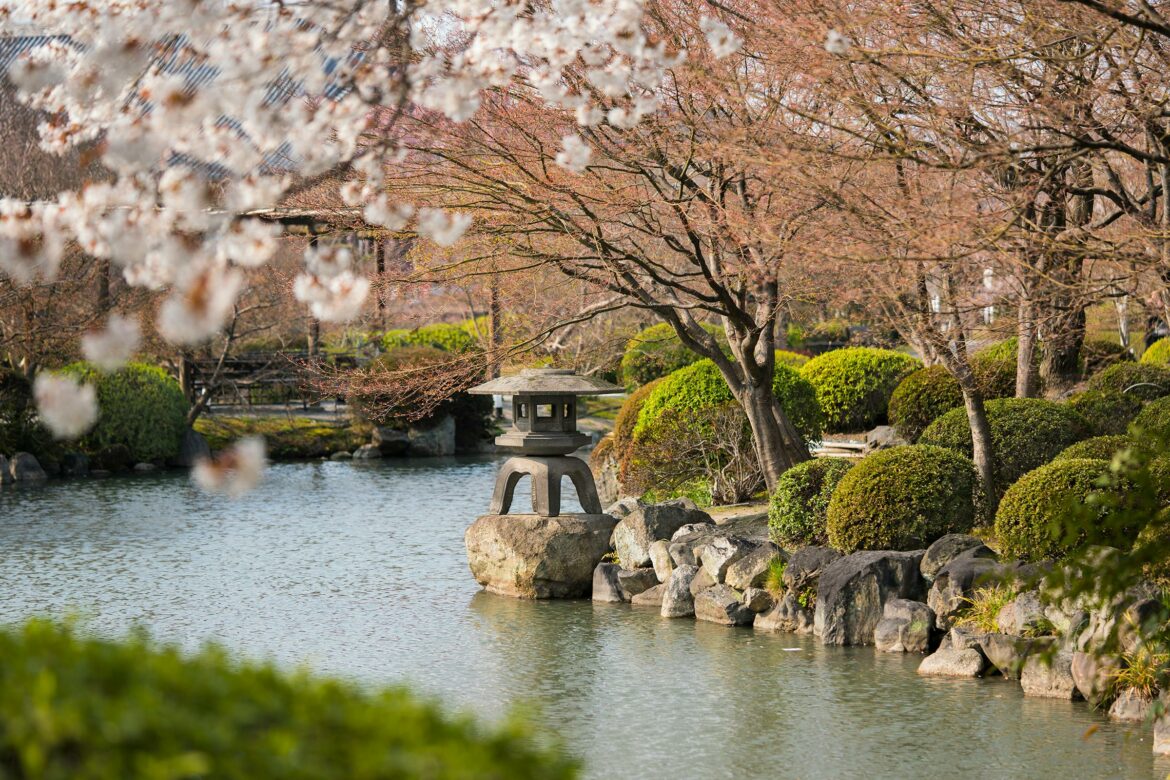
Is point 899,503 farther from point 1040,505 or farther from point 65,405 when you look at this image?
point 65,405

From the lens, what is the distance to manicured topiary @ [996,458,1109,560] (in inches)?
319

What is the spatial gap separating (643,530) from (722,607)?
117 cm

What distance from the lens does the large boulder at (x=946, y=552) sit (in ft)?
27.9

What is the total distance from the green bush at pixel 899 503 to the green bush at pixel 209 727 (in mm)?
6917

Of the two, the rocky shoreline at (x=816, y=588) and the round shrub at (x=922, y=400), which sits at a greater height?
the round shrub at (x=922, y=400)

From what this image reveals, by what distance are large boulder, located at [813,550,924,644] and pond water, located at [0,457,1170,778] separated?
212 millimetres

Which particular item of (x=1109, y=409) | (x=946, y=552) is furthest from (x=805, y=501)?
(x=1109, y=409)

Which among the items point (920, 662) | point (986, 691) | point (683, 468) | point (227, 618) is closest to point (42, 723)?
point (986, 691)

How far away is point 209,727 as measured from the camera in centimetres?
212

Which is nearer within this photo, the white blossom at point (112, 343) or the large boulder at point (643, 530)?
the white blossom at point (112, 343)

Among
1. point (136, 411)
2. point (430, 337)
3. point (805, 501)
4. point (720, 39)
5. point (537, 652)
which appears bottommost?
point (537, 652)

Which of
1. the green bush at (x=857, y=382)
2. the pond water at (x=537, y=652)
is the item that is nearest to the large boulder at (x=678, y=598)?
the pond water at (x=537, y=652)

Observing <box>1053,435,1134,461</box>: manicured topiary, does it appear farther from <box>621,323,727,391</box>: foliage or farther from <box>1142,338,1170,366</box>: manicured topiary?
<box>621,323,727,391</box>: foliage

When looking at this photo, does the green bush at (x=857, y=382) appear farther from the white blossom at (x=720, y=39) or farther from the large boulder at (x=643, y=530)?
the white blossom at (x=720, y=39)
